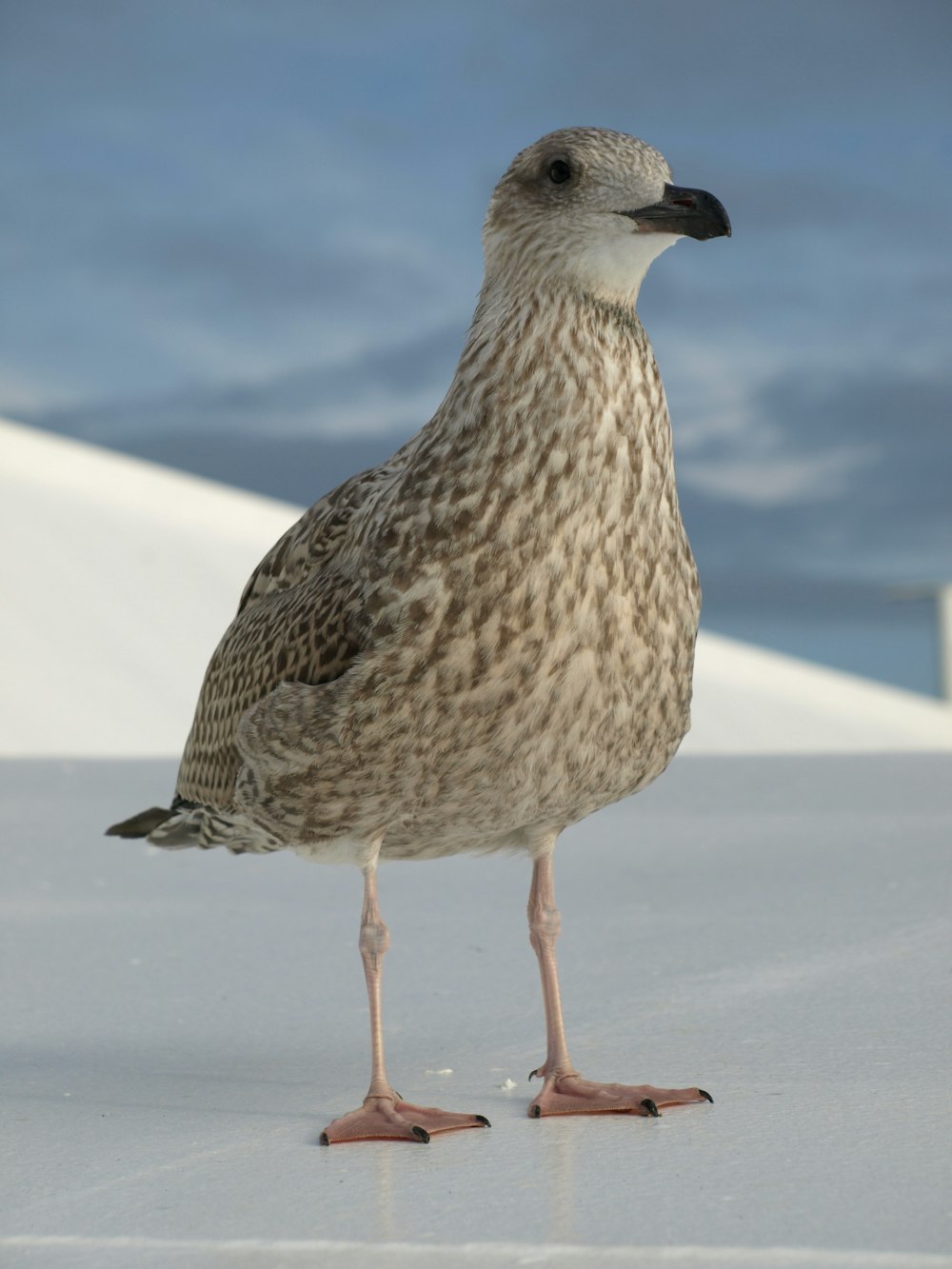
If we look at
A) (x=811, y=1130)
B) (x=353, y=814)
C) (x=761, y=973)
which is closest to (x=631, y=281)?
(x=353, y=814)

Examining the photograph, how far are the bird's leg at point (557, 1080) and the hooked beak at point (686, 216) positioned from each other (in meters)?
2.01

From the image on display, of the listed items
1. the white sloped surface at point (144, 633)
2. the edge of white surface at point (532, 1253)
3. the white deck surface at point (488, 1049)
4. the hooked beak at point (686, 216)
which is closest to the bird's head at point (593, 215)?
the hooked beak at point (686, 216)

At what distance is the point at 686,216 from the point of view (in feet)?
14.4

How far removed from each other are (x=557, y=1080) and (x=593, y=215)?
8.58ft

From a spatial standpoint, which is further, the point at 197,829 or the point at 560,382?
the point at 197,829

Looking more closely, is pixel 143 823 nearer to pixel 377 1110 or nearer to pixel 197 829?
pixel 197 829

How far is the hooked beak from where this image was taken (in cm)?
438

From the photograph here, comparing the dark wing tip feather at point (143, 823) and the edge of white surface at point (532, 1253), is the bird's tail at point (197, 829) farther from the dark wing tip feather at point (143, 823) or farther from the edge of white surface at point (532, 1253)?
the edge of white surface at point (532, 1253)

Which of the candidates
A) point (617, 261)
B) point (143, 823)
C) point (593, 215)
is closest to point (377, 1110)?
point (143, 823)

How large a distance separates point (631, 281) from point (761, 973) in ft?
10.6

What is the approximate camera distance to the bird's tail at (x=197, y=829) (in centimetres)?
539

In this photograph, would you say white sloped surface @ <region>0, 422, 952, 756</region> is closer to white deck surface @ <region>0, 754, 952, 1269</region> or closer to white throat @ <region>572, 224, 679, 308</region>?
white deck surface @ <region>0, 754, 952, 1269</region>

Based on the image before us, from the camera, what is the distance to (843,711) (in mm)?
22797

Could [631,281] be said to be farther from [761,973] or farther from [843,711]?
[843,711]
